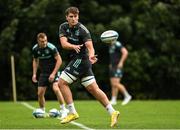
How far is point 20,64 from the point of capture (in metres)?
29.7

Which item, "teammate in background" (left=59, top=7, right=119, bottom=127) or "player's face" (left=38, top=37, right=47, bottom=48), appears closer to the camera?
"teammate in background" (left=59, top=7, right=119, bottom=127)

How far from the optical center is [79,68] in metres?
12.4

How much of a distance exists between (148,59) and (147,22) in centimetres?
167

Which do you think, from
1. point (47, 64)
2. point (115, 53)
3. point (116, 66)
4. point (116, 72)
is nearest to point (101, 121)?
point (47, 64)

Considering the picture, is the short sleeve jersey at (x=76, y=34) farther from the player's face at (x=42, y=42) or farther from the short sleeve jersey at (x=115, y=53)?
the short sleeve jersey at (x=115, y=53)

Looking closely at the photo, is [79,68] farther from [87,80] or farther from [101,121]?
[101,121]

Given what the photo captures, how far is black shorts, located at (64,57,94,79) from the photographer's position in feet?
40.8

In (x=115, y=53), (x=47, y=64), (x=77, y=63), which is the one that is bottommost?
(x=115, y=53)

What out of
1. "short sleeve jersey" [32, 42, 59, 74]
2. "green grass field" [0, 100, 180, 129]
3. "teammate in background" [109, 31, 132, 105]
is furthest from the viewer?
"teammate in background" [109, 31, 132, 105]

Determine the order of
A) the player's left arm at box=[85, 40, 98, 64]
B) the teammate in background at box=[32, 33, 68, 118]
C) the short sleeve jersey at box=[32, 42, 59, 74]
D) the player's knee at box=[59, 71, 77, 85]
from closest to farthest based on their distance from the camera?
1. the player's left arm at box=[85, 40, 98, 64]
2. the player's knee at box=[59, 71, 77, 85]
3. the teammate in background at box=[32, 33, 68, 118]
4. the short sleeve jersey at box=[32, 42, 59, 74]

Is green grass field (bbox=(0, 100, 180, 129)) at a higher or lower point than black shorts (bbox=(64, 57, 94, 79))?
lower

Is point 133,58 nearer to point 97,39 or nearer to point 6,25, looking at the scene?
point 97,39

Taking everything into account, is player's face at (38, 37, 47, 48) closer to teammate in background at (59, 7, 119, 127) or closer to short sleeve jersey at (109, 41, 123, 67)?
teammate in background at (59, 7, 119, 127)

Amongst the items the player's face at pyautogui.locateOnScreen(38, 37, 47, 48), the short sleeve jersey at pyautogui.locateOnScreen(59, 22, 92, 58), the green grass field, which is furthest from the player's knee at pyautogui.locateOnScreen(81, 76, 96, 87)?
the player's face at pyautogui.locateOnScreen(38, 37, 47, 48)
